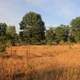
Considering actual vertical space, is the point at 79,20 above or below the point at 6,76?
above

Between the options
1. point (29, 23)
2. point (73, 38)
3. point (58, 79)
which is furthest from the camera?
point (29, 23)

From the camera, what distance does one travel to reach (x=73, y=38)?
98.1 ft

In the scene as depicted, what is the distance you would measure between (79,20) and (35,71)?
126ft

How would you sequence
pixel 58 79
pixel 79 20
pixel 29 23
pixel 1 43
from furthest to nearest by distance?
pixel 79 20 → pixel 29 23 → pixel 1 43 → pixel 58 79

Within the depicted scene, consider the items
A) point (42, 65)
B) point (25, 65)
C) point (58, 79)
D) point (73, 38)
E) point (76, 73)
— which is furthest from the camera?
point (73, 38)

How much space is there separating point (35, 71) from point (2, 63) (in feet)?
2.04

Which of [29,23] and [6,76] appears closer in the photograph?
[6,76]

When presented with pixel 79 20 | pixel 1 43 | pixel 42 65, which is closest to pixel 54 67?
pixel 42 65

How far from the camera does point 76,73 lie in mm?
5531

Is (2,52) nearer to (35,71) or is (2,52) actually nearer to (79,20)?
(35,71)

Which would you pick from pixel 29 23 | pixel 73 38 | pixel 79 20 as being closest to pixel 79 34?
pixel 73 38

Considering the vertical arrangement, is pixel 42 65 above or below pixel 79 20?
below

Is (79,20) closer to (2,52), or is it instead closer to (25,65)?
(2,52)

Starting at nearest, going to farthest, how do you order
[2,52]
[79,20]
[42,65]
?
[42,65] < [2,52] < [79,20]
